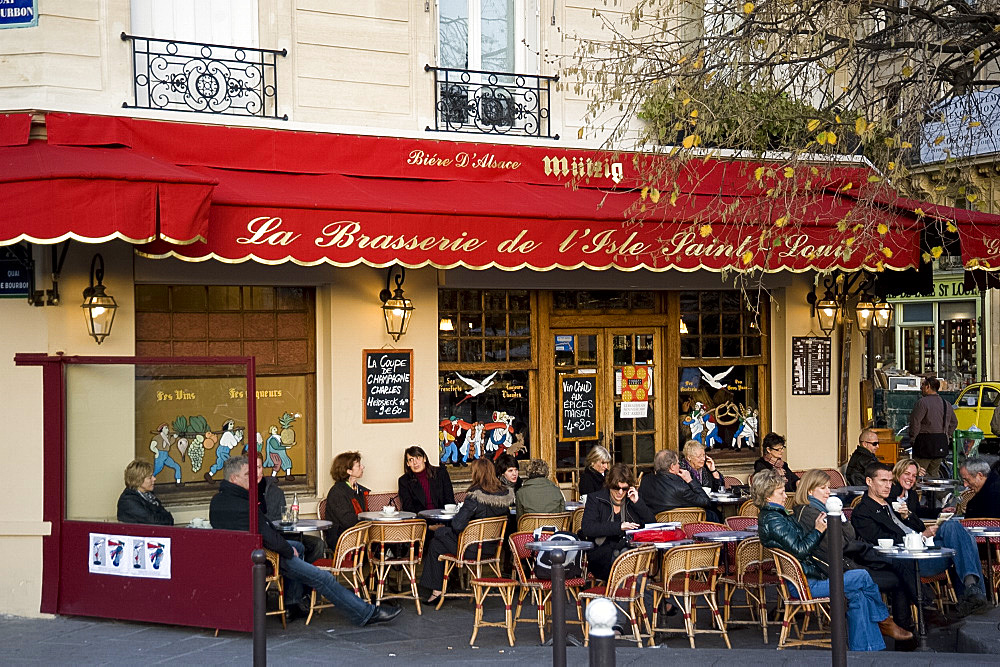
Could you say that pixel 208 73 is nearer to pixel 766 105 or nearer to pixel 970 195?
pixel 766 105

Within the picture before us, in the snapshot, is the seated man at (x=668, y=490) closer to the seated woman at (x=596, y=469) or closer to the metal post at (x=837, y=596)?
the seated woman at (x=596, y=469)

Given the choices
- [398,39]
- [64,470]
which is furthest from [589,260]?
[64,470]

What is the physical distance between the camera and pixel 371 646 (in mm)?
8750

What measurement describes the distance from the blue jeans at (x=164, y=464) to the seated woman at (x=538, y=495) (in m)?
3.00

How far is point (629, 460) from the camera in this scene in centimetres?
1258

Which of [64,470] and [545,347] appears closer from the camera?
[64,470]

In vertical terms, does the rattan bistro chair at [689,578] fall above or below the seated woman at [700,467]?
below

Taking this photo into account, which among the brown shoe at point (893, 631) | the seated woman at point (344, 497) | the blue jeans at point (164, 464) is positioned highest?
the blue jeans at point (164, 464)

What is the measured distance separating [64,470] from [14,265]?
183 cm

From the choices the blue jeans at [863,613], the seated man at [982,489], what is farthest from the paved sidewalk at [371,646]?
the seated man at [982,489]

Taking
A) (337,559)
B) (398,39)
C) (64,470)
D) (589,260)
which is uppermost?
(398,39)

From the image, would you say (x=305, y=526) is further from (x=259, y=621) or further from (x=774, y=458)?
(x=774, y=458)

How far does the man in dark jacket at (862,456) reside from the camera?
12.3 meters

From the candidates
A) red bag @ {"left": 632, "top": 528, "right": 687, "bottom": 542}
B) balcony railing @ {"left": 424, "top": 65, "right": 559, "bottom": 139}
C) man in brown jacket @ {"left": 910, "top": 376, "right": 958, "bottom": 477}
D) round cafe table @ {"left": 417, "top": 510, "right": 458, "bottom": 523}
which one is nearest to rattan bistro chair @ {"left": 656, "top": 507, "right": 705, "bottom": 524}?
red bag @ {"left": 632, "top": 528, "right": 687, "bottom": 542}
